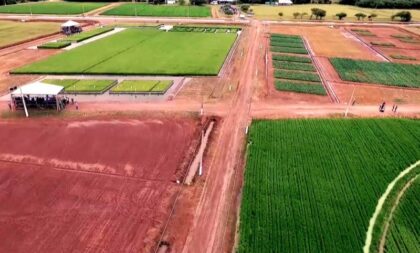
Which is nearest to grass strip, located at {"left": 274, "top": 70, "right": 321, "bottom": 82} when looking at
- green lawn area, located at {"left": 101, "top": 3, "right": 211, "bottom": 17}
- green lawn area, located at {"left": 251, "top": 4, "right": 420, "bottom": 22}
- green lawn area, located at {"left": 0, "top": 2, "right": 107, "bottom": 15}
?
green lawn area, located at {"left": 251, "top": 4, "right": 420, "bottom": 22}

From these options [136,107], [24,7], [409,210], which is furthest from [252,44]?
[24,7]

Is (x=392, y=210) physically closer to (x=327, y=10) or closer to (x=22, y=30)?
(x=22, y=30)

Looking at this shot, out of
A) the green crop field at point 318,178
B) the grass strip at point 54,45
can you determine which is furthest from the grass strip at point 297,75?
the grass strip at point 54,45

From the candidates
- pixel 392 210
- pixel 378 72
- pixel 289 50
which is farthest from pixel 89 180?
pixel 289 50

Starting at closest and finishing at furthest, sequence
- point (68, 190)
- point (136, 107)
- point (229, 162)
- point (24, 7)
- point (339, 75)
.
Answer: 1. point (68, 190)
2. point (229, 162)
3. point (136, 107)
4. point (339, 75)
5. point (24, 7)

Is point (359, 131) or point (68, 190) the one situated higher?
point (359, 131)

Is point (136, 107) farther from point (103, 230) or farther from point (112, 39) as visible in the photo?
point (112, 39)
